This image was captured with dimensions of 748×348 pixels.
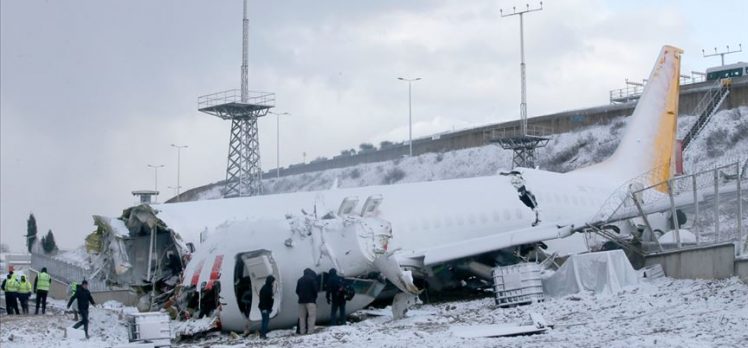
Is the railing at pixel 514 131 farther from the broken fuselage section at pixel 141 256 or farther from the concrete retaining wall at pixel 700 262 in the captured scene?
the broken fuselage section at pixel 141 256

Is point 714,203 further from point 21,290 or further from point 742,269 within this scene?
point 21,290

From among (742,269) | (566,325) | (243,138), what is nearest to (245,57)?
(243,138)

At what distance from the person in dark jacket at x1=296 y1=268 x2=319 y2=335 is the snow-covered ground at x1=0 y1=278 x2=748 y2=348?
433 mm

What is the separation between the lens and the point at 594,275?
22000 mm

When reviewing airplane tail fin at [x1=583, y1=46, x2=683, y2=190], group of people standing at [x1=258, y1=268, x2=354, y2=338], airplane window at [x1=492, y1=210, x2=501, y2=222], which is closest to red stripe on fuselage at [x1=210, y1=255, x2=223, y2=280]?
group of people standing at [x1=258, y1=268, x2=354, y2=338]

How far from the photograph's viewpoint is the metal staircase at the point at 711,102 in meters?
62.5

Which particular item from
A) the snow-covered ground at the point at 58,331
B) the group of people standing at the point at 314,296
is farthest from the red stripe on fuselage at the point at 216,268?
the snow-covered ground at the point at 58,331

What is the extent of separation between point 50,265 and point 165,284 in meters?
24.4

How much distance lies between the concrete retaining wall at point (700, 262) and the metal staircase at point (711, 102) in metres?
41.0

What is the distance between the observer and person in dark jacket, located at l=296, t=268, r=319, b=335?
19484 millimetres

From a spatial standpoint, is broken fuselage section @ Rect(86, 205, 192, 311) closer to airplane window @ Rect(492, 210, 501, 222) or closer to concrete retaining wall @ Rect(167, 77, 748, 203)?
airplane window @ Rect(492, 210, 501, 222)

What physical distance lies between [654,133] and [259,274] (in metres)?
20.1

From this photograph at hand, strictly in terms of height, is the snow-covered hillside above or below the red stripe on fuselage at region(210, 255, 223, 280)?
above

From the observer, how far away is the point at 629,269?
21766 millimetres
